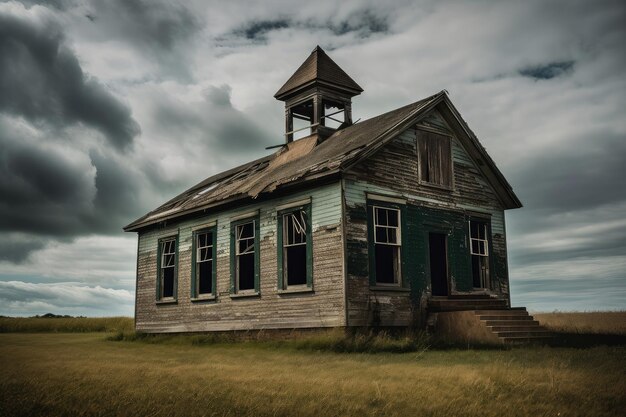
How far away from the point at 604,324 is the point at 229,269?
42.2 feet

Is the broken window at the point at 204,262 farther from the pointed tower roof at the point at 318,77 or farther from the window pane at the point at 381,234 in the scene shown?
the pointed tower roof at the point at 318,77

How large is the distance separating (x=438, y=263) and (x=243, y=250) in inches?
230

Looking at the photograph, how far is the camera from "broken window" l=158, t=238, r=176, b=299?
860 inches

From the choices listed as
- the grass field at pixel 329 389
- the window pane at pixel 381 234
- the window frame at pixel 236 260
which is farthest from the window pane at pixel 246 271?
the grass field at pixel 329 389

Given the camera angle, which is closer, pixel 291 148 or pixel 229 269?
pixel 229 269

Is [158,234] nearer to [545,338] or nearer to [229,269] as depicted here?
[229,269]

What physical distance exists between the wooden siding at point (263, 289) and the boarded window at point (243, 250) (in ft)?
1.41

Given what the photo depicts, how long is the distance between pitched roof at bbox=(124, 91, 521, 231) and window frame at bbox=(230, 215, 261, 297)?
2.48 ft

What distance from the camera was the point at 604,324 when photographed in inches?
815

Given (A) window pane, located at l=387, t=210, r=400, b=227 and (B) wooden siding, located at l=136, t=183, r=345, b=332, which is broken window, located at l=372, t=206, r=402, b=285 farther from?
(B) wooden siding, located at l=136, t=183, r=345, b=332

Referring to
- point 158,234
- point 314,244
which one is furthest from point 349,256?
point 158,234

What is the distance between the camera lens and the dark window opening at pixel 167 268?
21.8 meters

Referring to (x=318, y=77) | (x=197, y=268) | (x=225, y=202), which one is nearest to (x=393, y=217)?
(x=225, y=202)

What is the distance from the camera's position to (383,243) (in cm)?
1570
